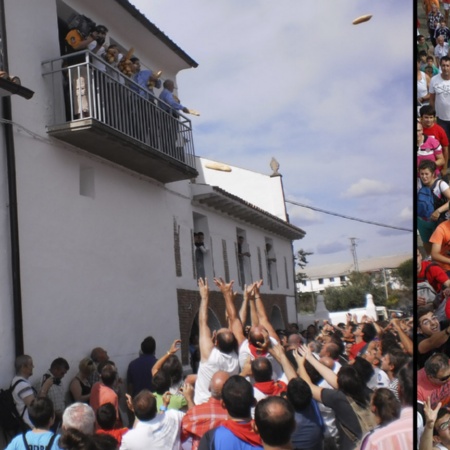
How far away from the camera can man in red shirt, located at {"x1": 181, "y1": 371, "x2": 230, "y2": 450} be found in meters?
2.67

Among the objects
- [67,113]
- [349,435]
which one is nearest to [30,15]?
[67,113]

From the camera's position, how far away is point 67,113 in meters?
2.84

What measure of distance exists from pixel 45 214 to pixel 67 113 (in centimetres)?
42

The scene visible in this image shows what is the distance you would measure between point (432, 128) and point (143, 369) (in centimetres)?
294

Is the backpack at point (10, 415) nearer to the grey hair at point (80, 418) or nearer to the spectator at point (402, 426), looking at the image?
the grey hair at point (80, 418)

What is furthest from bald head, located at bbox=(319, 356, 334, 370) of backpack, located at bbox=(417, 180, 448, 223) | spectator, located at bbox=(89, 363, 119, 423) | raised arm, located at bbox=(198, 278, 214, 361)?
backpack, located at bbox=(417, 180, 448, 223)

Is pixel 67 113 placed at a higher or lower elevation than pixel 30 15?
lower

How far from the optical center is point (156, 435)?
268cm

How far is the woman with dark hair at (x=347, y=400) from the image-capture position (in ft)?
8.03

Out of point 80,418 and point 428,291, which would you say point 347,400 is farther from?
point 428,291

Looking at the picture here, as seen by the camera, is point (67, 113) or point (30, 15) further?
point (30, 15)

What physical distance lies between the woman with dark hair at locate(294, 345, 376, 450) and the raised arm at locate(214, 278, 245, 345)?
1.03 ft

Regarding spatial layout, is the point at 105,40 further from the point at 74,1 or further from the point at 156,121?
the point at 156,121

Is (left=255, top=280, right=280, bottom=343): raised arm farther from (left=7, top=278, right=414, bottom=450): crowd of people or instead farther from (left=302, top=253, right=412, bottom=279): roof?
(left=302, top=253, right=412, bottom=279): roof
